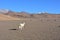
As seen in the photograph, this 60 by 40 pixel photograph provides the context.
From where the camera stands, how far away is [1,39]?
1377cm

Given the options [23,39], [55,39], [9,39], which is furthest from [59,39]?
[9,39]

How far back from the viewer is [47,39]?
13.6 metres

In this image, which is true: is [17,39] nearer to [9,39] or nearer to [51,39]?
[9,39]

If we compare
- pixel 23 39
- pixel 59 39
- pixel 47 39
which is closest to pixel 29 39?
pixel 23 39

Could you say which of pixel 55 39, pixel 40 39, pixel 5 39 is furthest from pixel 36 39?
pixel 5 39

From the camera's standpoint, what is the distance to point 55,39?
13.6 meters

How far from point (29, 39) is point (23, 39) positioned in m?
0.44

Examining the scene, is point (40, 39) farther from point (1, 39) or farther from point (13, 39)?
point (1, 39)

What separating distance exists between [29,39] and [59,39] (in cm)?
218

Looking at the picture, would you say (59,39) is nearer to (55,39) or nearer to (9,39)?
(55,39)

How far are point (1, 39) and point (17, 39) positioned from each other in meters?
1.18

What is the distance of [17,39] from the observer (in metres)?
13.8

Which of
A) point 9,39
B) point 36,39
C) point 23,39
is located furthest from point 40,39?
point 9,39

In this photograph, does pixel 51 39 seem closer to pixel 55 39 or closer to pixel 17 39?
pixel 55 39
